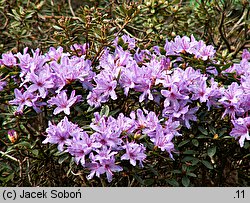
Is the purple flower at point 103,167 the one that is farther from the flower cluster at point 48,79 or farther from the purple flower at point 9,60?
the purple flower at point 9,60

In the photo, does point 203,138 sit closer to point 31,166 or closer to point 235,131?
point 235,131

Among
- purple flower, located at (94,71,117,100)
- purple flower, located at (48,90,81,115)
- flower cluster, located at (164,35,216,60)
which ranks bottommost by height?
purple flower, located at (48,90,81,115)

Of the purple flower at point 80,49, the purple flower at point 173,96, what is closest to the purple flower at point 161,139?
the purple flower at point 173,96

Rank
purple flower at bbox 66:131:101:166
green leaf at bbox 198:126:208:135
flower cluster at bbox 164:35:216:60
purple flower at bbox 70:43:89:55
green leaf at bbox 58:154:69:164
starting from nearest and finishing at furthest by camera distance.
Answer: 1. purple flower at bbox 66:131:101:166
2. green leaf at bbox 58:154:69:164
3. green leaf at bbox 198:126:208:135
4. flower cluster at bbox 164:35:216:60
5. purple flower at bbox 70:43:89:55

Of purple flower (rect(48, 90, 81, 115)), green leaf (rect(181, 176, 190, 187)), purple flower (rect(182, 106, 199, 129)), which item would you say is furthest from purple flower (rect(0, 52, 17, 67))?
green leaf (rect(181, 176, 190, 187))

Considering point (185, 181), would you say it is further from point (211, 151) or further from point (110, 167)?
point (110, 167)

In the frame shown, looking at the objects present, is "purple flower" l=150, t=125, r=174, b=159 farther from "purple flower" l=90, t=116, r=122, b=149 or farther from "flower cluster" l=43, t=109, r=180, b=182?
"purple flower" l=90, t=116, r=122, b=149
